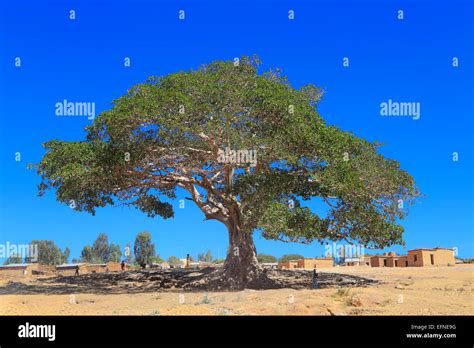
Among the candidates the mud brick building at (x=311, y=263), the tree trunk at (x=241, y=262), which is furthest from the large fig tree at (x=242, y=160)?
the mud brick building at (x=311, y=263)

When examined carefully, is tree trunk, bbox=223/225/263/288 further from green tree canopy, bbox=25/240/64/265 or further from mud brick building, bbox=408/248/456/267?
green tree canopy, bbox=25/240/64/265

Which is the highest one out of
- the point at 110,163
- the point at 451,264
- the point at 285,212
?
the point at 110,163

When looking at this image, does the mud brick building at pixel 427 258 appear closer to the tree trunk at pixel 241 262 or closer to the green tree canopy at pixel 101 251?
the tree trunk at pixel 241 262

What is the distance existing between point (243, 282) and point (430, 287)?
28.7ft

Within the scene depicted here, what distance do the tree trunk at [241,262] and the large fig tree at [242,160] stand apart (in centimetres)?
5

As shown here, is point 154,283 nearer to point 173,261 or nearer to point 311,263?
point 311,263

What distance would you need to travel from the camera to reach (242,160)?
70.2ft

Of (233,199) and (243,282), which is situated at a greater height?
(233,199)

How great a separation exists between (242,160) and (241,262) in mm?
6268

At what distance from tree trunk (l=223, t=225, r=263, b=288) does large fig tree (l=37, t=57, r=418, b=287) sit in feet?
0.17

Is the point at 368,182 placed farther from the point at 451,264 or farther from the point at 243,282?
the point at 451,264

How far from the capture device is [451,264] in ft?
139

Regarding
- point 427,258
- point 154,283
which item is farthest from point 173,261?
point 154,283
